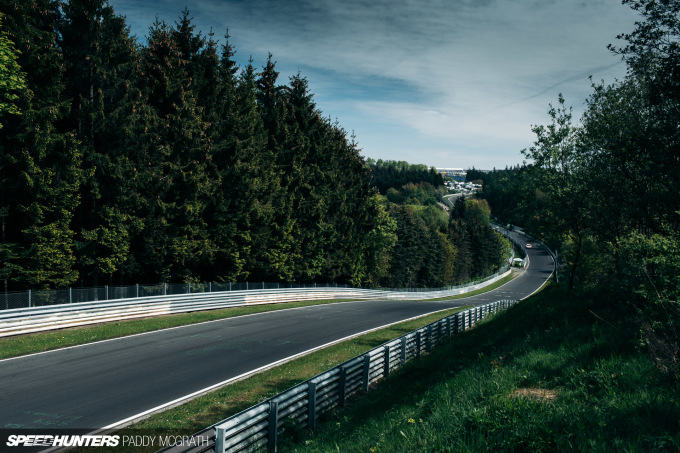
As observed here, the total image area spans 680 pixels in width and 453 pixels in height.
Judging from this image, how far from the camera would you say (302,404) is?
8.79 metres

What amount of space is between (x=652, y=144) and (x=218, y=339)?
58.9ft

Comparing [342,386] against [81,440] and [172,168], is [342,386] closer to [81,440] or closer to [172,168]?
[81,440]

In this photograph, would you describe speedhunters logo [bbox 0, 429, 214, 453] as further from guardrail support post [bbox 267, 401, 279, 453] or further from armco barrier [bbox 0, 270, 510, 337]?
armco barrier [bbox 0, 270, 510, 337]

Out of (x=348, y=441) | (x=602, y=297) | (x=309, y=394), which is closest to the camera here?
(x=348, y=441)

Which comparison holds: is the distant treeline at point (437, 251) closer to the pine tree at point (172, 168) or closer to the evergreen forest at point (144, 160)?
the evergreen forest at point (144, 160)

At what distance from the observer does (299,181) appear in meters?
36.1

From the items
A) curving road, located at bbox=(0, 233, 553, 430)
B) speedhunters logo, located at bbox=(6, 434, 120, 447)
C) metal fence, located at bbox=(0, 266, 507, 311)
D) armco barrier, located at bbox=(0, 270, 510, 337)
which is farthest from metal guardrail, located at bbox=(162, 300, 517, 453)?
metal fence, located at bbox=(0, 266, 507, 311)

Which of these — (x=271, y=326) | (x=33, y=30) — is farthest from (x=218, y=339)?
(x=33, y=30)

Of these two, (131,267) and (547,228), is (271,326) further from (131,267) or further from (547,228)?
(547,228)

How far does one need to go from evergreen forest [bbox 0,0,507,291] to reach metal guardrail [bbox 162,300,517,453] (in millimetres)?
15596

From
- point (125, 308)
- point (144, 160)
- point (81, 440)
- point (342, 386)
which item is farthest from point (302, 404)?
point (144, 160)

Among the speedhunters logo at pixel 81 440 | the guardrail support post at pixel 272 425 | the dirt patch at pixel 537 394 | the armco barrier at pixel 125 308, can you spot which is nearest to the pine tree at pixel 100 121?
the armco barrier at pixel 125 308

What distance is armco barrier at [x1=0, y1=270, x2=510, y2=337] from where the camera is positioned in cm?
1620

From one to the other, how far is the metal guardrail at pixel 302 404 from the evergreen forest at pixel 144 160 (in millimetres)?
15596
